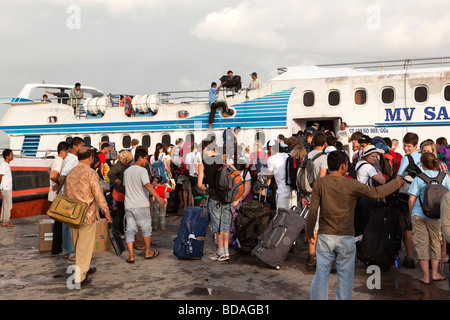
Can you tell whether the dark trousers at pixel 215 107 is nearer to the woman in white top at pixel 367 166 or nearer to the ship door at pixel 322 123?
the ship door at pixel 322 123

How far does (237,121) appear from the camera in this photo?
16.0 m

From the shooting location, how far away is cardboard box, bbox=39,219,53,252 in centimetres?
833

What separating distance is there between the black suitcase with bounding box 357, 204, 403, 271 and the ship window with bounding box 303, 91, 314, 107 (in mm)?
8977

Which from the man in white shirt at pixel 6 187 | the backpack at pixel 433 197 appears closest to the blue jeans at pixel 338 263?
the backpack at pixel 433 197

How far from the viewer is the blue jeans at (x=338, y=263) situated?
4.30 metres

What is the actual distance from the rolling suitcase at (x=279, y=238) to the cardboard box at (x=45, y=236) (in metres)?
4.15

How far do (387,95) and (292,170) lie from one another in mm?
8001

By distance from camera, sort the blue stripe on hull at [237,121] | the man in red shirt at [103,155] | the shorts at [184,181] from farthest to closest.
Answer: the blue stripe on hull at [237,121]
the shorts at [184,181]
the man in red shirt at [103,155]

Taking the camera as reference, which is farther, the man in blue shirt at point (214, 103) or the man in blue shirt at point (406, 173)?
the man in blue shirt at point (214, 103)

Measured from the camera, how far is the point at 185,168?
12.2m

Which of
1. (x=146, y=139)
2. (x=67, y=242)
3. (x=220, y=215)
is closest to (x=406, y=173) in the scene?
(x=220, y=215)

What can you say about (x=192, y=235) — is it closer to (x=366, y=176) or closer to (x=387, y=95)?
(x=366, y=176)
